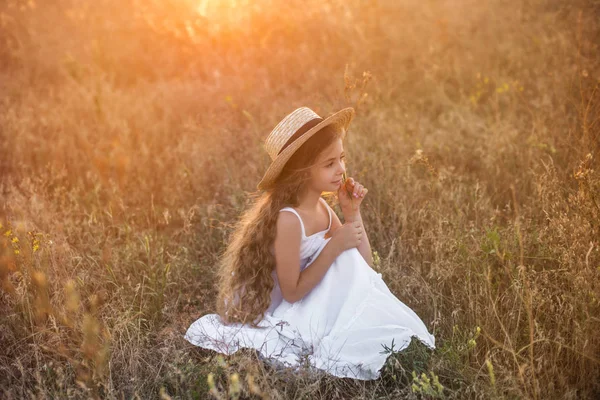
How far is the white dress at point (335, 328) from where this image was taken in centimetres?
251

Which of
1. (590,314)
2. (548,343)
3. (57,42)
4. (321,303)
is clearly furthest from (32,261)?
(57,42)

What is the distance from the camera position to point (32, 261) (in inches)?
119

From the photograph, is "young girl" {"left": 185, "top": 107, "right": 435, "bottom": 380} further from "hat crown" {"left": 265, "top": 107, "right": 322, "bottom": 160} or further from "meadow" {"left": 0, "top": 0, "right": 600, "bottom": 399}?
"meadow" {"left": 0, "top": 0, "right": 600, "bottom": 399}

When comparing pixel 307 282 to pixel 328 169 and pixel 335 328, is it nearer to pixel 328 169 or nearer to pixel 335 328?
pixel 335 328

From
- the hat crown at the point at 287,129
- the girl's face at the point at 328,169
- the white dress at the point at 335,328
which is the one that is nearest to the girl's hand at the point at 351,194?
the girl's face at the point at 328,169

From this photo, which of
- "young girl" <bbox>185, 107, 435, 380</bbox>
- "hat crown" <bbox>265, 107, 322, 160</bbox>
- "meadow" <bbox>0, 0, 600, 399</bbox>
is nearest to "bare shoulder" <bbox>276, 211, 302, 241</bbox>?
"young girl" <bbox>185, 107, 435, 380</bbox>

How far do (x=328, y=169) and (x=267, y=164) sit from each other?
1621 mm

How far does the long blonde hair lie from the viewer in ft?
8.77

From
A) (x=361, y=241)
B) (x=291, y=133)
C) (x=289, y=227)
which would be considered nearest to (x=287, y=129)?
(x=291, y=133)

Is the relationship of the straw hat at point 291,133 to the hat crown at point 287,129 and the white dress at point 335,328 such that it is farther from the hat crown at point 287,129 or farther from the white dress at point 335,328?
the white dress at point 335,328

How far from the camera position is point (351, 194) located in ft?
9.30

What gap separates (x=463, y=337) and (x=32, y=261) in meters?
2.39

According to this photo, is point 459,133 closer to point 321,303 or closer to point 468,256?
point 468,256

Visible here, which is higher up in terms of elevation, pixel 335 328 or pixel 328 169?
pixel 328 169
